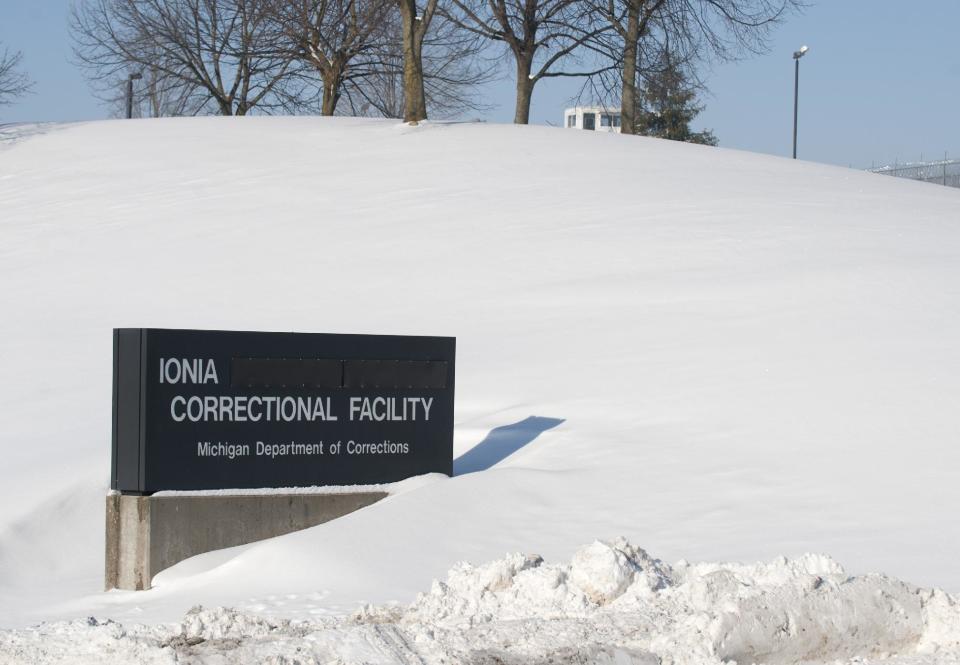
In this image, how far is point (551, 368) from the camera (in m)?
9.54

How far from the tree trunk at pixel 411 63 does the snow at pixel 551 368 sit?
2.97 meters

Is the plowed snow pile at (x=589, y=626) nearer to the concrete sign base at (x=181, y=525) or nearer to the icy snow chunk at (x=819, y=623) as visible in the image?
the icy snow chunk at (x=819, y=623)

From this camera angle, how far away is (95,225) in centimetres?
1638

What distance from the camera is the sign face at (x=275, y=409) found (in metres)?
6.22

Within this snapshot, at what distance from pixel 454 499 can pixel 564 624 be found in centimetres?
231

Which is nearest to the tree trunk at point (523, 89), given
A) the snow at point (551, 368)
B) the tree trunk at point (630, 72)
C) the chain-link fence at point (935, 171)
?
the tree trunk at point (630, 72)

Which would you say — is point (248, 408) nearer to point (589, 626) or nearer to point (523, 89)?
point (589, 626)

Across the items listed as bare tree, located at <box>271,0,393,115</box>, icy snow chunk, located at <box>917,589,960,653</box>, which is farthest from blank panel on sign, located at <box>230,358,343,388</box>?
bare tree, located at <box>271,0,393,115</box>

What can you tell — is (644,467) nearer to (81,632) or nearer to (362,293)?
(81,632)

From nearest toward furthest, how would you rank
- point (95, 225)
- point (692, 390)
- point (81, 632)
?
point (81, 632)
point (692, 390)
point (95, 225)

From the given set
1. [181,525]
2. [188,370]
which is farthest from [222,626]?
[188,370]

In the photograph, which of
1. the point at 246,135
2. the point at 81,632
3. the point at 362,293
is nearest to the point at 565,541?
the point at 81,632

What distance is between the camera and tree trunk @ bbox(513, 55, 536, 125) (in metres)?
28.3

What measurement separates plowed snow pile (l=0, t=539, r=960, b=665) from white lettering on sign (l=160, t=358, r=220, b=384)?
2.06m
